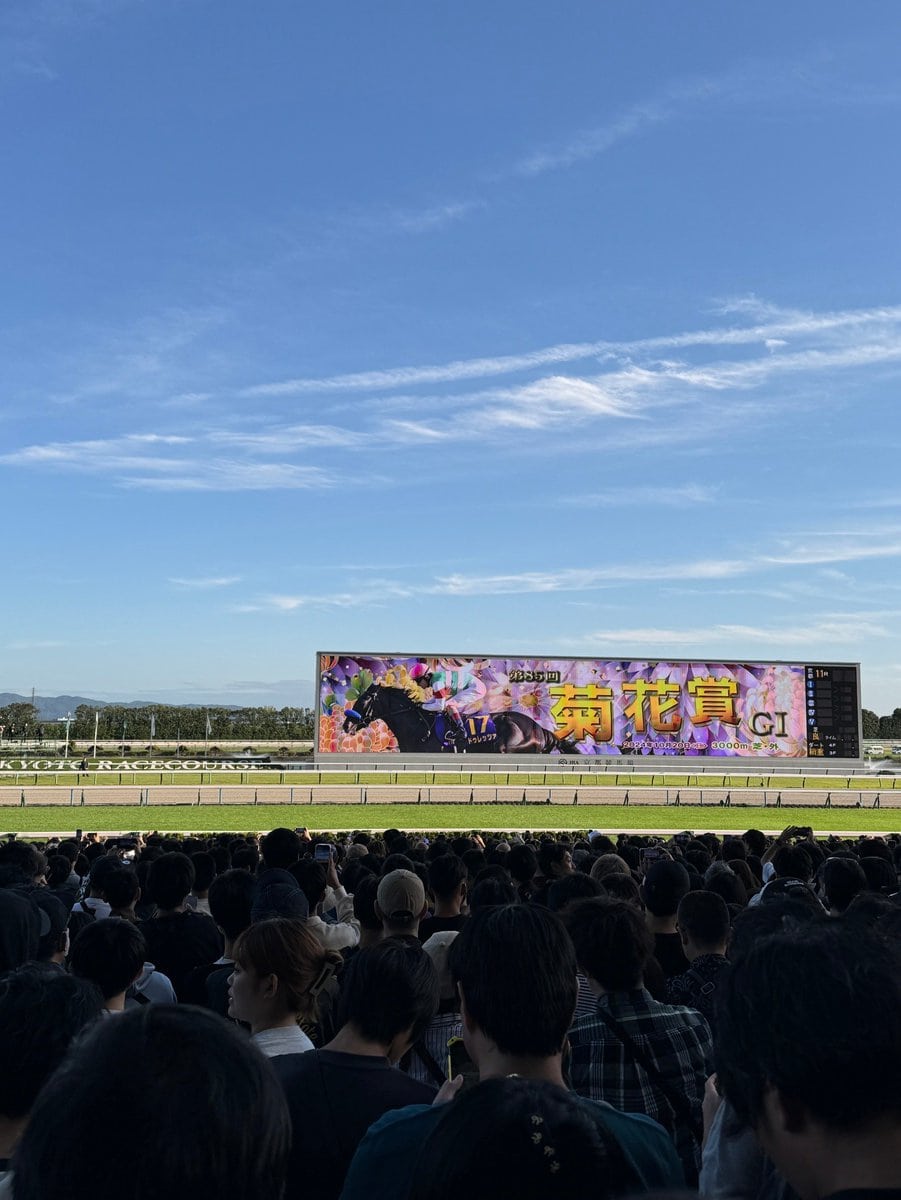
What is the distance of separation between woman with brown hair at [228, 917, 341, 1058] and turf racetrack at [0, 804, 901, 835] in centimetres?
2502

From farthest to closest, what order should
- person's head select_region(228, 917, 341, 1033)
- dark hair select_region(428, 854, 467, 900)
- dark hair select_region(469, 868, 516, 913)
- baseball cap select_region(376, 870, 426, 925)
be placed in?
dark hair select_region(428, 854, 467, 900)
dark hair select_region(469, 868, 516, 913)
baseball cap select_region(376, 870, 426, 925)
person's head select_region(228, 917, 341, 1033)

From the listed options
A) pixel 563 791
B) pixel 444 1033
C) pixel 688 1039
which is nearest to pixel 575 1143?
pixel 688 1039

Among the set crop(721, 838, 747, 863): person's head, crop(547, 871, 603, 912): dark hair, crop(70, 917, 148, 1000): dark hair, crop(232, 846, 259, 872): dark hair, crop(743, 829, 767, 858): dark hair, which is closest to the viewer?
crop(70, 917, 148, 1000): dark hair

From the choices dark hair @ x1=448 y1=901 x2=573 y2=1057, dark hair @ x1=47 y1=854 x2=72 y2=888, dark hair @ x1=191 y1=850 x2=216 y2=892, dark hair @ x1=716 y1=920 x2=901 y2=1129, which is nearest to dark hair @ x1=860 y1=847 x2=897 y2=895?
dark hair @ x1=191 y1=850 x2=216 y2=892

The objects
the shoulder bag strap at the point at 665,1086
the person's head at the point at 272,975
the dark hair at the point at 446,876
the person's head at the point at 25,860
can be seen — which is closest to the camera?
the shoulder bag strap at the point at 665,1086

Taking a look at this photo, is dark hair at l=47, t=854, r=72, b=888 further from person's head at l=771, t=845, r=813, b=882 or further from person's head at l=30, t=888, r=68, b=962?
person's head at l=771, t=845, r=813, b=882

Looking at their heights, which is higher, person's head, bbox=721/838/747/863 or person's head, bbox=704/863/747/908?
person's head, bbox=704/863/747/908

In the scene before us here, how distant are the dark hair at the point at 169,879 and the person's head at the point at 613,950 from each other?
3865 millimetres

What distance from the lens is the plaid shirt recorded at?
348 cm

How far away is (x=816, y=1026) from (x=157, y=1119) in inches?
43.7

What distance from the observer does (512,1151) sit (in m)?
1.50

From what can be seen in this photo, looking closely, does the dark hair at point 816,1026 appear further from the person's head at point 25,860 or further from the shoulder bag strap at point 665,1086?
the person's head at point 25,860

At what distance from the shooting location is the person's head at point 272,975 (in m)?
3.56

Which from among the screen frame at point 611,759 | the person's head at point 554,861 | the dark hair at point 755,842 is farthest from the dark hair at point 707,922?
the screen frame at point 611,759
